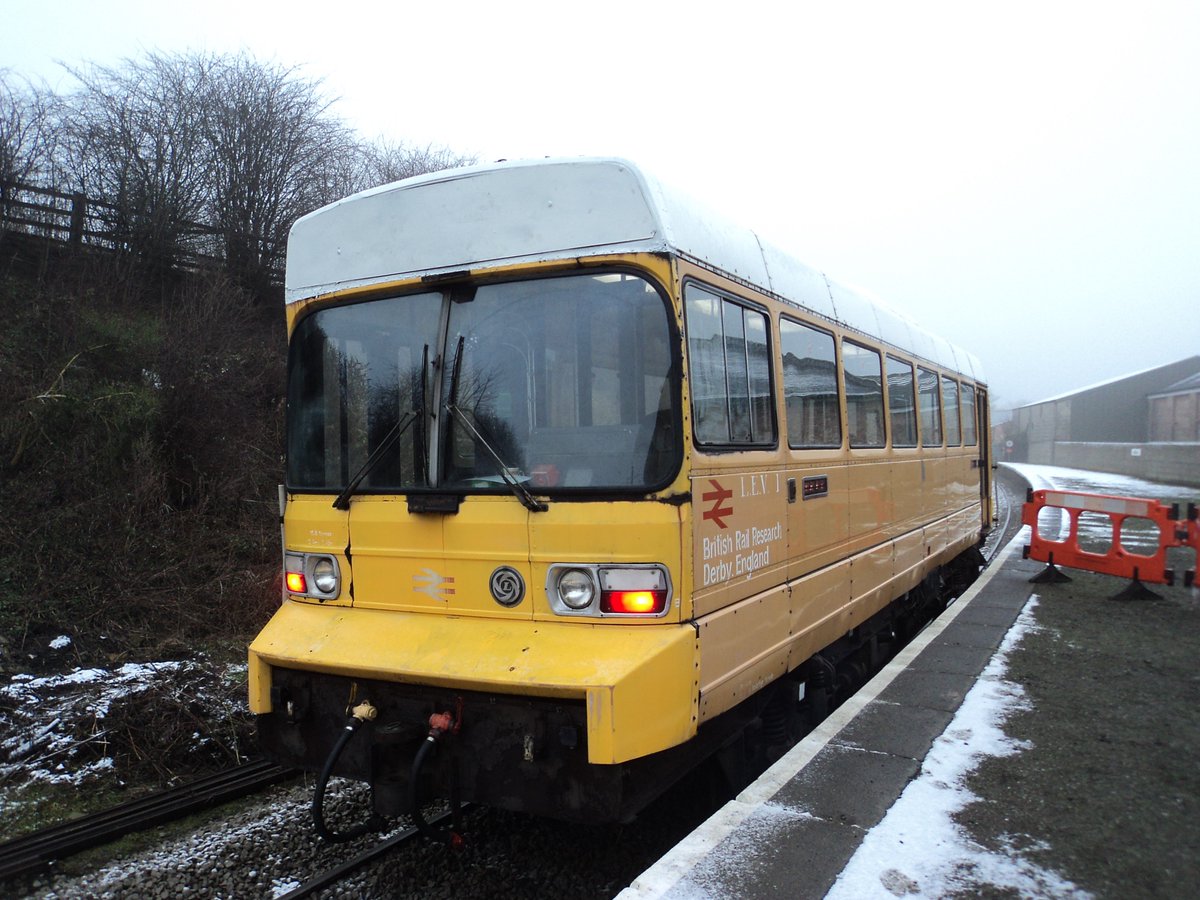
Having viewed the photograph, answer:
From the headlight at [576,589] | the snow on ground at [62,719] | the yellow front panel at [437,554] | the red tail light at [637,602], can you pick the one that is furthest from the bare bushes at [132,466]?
the red tail light at [637,602]

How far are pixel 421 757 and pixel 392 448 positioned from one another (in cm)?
140

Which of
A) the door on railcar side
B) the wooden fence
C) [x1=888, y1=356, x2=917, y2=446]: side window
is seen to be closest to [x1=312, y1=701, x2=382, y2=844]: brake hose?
the door on railcar side

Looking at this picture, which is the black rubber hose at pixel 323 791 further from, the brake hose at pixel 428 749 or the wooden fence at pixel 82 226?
the wooden fence at pixel 82 226

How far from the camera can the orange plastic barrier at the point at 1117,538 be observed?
9055 millimetres

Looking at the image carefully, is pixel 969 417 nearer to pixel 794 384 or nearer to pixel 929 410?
pixel 929 410

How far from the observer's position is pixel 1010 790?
3.96 meters

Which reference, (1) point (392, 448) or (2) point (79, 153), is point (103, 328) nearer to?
(2) point (79, 153)

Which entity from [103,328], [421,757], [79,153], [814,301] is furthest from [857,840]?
[79,153]

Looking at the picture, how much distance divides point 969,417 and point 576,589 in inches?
345

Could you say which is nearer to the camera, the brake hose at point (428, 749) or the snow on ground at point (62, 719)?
the brake hose at point (428, 749)

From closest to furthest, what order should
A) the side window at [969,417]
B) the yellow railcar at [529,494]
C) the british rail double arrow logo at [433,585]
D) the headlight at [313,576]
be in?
1. the yellow railcar at [529,494]
2. the british rail double arrow logo at [433,585]
3. the headlight at [313,576]
4. the side window at [969,417]

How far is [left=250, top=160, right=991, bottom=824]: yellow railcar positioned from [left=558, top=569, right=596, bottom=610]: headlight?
0.01 m

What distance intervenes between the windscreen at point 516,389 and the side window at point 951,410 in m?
6.51

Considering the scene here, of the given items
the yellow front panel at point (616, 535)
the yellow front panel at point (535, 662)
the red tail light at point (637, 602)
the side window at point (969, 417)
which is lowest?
the yellow front panel at point (535, 662)
